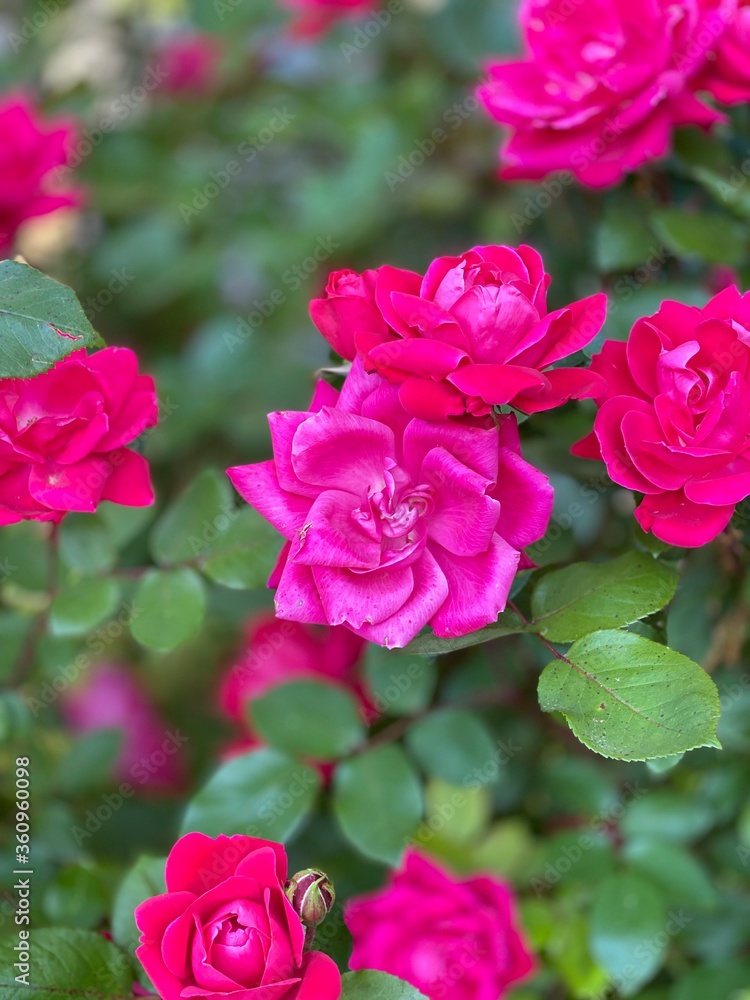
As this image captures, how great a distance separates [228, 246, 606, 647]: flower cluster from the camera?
529 mm

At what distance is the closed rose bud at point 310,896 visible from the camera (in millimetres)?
531

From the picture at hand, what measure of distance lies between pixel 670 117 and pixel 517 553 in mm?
389

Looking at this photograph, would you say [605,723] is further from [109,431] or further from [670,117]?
[670,117]

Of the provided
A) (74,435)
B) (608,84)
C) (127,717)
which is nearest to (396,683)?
(74,435)

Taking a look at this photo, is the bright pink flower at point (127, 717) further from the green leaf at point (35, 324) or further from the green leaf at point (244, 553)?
the green leaf at point (35, 324)

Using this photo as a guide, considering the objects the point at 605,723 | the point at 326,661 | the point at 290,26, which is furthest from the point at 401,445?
the point at 290,26

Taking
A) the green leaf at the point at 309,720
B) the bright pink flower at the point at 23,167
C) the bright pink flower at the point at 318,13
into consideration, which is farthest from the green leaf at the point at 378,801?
the bright pink flower at the point at 318,13

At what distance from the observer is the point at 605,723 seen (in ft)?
1.76

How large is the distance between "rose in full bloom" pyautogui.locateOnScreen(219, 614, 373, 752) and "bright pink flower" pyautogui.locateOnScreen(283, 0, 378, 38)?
96cm

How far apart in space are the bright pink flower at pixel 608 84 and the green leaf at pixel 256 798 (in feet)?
1.67

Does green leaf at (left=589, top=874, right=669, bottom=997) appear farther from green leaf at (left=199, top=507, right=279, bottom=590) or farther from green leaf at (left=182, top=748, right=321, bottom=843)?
green leaf at (left=199, top=507, right=279, bottom=590)

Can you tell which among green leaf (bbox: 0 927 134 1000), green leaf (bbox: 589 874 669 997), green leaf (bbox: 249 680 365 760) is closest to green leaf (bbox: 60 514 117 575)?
green leaf (bbox: 249 680 365 760)

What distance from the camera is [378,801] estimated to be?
0.77 meters

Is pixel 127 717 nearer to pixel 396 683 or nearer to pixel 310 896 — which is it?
pixel 396 683
